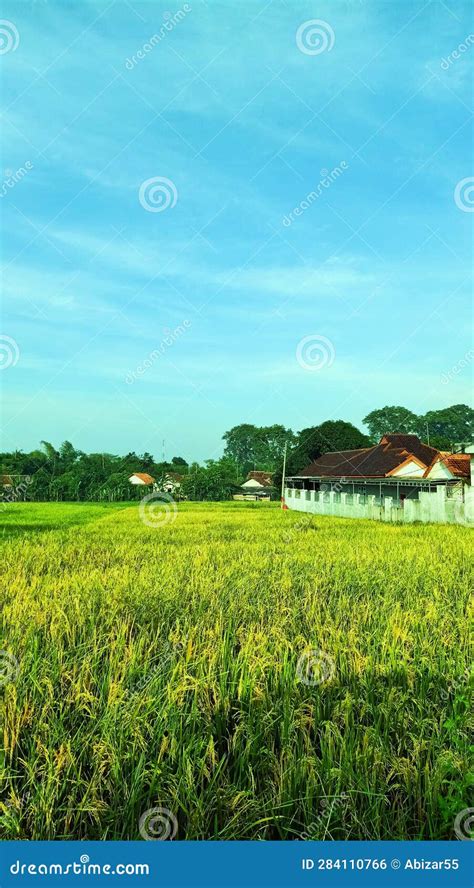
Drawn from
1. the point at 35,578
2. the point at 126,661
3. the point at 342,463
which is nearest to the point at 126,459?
the point at 342,463

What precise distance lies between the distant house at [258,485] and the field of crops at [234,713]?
157ft

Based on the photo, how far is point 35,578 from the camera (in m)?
6.80

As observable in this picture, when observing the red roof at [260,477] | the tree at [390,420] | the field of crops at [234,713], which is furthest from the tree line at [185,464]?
the field of crops at [234,713]

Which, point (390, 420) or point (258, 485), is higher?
point (390, 420)

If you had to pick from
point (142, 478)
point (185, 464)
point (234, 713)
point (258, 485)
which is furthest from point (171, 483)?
point (234, 713)

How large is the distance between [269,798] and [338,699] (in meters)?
0.92

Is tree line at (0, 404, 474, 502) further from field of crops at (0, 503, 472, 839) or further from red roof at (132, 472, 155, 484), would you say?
field of crops at (0, 503, 472, 839)

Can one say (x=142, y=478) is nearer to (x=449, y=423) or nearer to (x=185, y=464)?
(x=185, y=464)

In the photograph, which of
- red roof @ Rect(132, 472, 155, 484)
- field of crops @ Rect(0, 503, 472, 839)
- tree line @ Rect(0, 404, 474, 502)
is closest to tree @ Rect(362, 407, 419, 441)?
tree line @ Rect(0, 404, 474, 502)

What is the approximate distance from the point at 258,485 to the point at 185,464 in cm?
1288

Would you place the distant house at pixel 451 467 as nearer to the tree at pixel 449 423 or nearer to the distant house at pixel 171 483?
the distant house at pixel 171 483

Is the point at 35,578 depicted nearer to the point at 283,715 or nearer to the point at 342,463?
the point at 283,715

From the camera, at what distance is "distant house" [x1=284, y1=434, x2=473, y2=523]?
1742 centimetres

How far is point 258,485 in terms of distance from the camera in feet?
203
